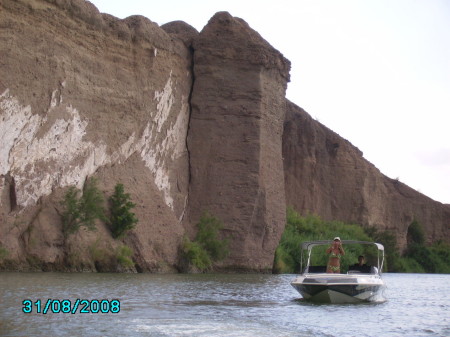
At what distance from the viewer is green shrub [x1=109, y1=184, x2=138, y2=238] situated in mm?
37438

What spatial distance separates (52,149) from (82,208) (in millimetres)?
3018

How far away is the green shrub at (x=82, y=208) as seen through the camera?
3450 centimetres

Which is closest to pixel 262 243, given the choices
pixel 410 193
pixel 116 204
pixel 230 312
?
pixel 116 204

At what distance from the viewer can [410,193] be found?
85.6 metres

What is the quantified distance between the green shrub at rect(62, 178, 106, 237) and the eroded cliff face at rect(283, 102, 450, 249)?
37150 millimetres

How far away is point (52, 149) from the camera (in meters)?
35.9

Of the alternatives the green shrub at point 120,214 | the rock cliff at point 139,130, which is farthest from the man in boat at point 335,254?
the green shrub at point 120,214

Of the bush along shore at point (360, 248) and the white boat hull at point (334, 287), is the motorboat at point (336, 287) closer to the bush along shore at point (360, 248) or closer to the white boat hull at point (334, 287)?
the white boat hull at point (334, 287)

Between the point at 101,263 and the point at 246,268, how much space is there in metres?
11.7

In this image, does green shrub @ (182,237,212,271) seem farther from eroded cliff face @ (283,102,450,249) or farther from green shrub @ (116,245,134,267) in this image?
eroded cliff face @ (283,102,450,249)
